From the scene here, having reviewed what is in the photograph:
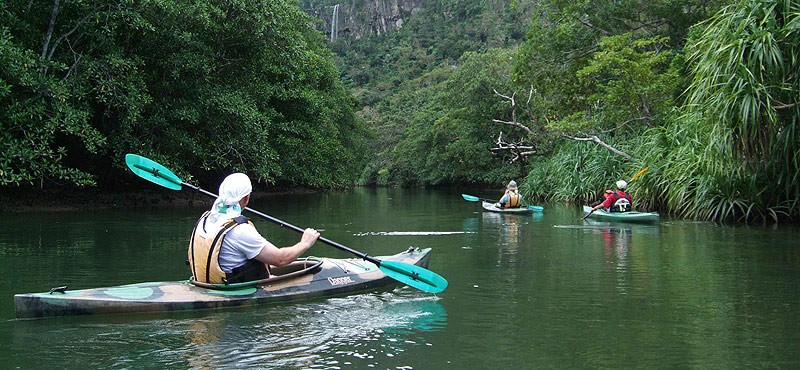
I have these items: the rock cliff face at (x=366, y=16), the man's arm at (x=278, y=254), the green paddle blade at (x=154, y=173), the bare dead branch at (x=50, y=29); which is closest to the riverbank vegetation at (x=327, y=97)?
the bare dead branch at (x=50, y=29)

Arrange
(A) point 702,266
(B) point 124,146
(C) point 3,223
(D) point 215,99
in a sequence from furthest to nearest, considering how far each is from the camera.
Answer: (D) point 215,99, (B) point 124,146, (C) point 3,223, (A) point 702,266

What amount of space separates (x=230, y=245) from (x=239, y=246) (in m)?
0.07

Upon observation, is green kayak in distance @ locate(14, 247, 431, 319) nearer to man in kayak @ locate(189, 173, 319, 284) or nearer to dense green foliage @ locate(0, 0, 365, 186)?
man in kayak @ locate(189, 173, 319, 284)

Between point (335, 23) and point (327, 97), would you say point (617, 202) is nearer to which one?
point (327, 97)

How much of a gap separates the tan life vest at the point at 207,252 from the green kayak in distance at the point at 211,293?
84 mm

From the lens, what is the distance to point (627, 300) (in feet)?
19.9

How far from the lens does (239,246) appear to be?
5.55m

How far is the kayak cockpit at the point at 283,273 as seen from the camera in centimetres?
562

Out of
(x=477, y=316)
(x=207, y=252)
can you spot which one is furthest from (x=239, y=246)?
(x=477, y=316)

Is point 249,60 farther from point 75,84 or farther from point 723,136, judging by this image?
point 723,136

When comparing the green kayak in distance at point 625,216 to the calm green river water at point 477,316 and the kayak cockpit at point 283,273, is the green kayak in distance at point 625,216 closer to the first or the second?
the calm green river water at point 477,316

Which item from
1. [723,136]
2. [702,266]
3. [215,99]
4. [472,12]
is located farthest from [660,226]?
[472,12]

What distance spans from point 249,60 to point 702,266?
13.4 meters

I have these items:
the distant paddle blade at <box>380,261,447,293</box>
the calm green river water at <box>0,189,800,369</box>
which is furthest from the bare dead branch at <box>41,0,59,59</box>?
the distant paddle blade at <box>380,261,447,293</box>
